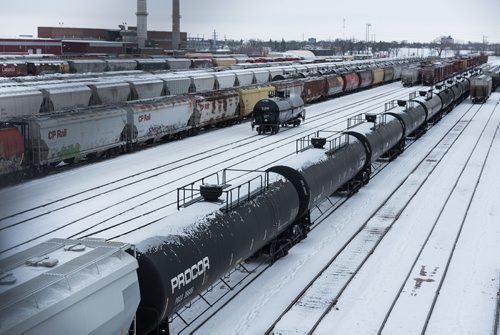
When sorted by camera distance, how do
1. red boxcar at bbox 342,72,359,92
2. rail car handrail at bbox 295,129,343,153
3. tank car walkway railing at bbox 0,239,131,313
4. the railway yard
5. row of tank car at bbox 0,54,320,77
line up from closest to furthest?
tank car walkway railing at bbox 0,239,131,313
the railway yard
rail car handrail at bbox 295,129,343,153
row of tank car at bbox 0,54,320,77
red boxcar at bbox 342,72,359,92

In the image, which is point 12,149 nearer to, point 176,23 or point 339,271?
point 339,271

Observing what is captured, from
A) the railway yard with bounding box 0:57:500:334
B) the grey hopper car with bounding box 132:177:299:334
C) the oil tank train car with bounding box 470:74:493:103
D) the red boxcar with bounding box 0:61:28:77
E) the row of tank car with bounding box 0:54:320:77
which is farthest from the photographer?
the oil tank train car with bounding box 470:74:493:103

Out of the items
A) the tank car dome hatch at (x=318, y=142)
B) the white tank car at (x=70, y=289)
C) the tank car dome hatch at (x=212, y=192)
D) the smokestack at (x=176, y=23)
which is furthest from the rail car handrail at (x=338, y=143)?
the smokestack at (x=176, y=23)

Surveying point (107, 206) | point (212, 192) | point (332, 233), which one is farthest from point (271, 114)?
point (212, 192)

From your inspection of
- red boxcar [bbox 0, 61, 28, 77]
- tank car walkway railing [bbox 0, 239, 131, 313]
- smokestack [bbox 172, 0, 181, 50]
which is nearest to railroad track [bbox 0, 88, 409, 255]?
tank car walkway railing [bbox 0, 239, 131, 313]

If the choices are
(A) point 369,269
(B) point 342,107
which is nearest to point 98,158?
(A) point 369,269

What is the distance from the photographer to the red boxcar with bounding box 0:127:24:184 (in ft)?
87.6

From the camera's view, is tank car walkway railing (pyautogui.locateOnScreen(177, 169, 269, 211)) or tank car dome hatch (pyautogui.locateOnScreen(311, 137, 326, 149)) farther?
tank car dome hatch (pyautogui.locateOnScreen(311, 137, 326, 149))

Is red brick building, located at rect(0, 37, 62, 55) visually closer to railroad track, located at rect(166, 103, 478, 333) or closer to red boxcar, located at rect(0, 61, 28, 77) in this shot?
red boxcar, located at rect(0, 61, 28, 77)

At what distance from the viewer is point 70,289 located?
8547 mm

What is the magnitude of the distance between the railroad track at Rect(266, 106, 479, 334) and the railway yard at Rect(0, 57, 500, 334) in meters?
0.05

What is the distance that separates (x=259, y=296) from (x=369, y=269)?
375 cm

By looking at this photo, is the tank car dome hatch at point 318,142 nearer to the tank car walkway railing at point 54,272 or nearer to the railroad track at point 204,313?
the railroad track at point 204,313

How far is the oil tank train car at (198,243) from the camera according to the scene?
9211mm
